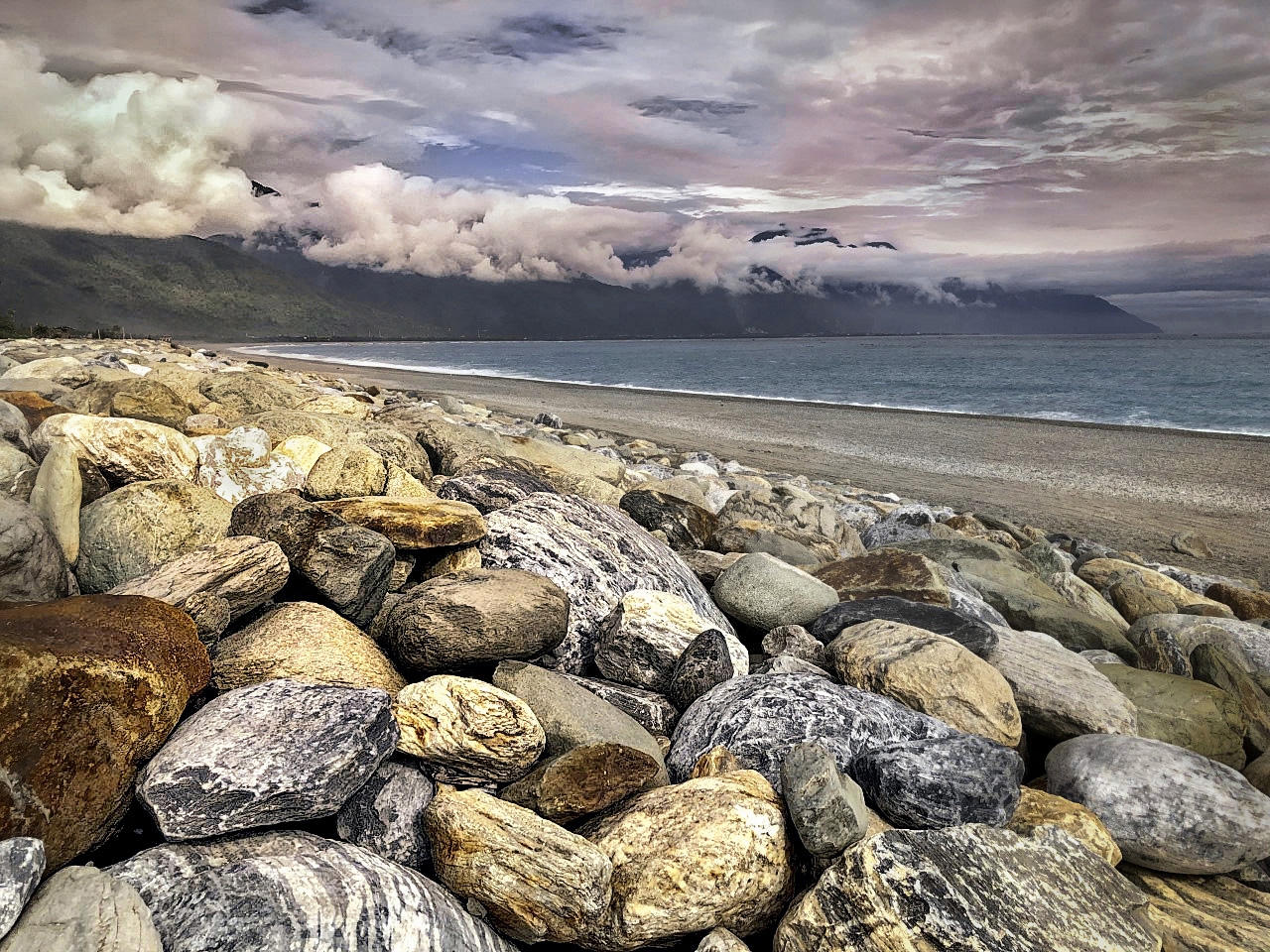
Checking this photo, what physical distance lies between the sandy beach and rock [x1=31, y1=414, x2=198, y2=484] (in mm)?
15096

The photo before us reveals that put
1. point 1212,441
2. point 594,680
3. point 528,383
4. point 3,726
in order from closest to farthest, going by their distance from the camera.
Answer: point 3,726
point 594,680
point 1212,441
point 528,383

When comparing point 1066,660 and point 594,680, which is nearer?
point 594,680

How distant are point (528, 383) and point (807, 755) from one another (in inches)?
2142

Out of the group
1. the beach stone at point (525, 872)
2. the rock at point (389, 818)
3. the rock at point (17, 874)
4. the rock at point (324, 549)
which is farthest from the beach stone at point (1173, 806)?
the rock at point (17, 874)

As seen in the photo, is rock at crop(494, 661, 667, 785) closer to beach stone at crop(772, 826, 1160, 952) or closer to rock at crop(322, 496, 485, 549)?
beach stone at crop(772, 826, 1160, 952)

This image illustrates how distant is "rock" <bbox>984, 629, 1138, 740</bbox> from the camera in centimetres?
519

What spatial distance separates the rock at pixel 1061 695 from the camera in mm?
5188

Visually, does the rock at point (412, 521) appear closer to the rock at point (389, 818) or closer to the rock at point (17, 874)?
the rock at point (389, 818)

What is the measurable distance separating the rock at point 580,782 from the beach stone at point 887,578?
310cm

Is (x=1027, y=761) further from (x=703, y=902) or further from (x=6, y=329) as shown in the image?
(x=6, y=329)

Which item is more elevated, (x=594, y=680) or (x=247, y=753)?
(x=247, y=753)

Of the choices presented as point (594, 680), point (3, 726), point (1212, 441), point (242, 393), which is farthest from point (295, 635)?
point (1212, 441)

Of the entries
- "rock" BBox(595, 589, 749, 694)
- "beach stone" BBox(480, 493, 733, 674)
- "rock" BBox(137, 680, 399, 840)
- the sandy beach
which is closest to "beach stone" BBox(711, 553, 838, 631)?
"beach stone" BBox(480, 493, 733, 674)

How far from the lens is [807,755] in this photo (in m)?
3.66
